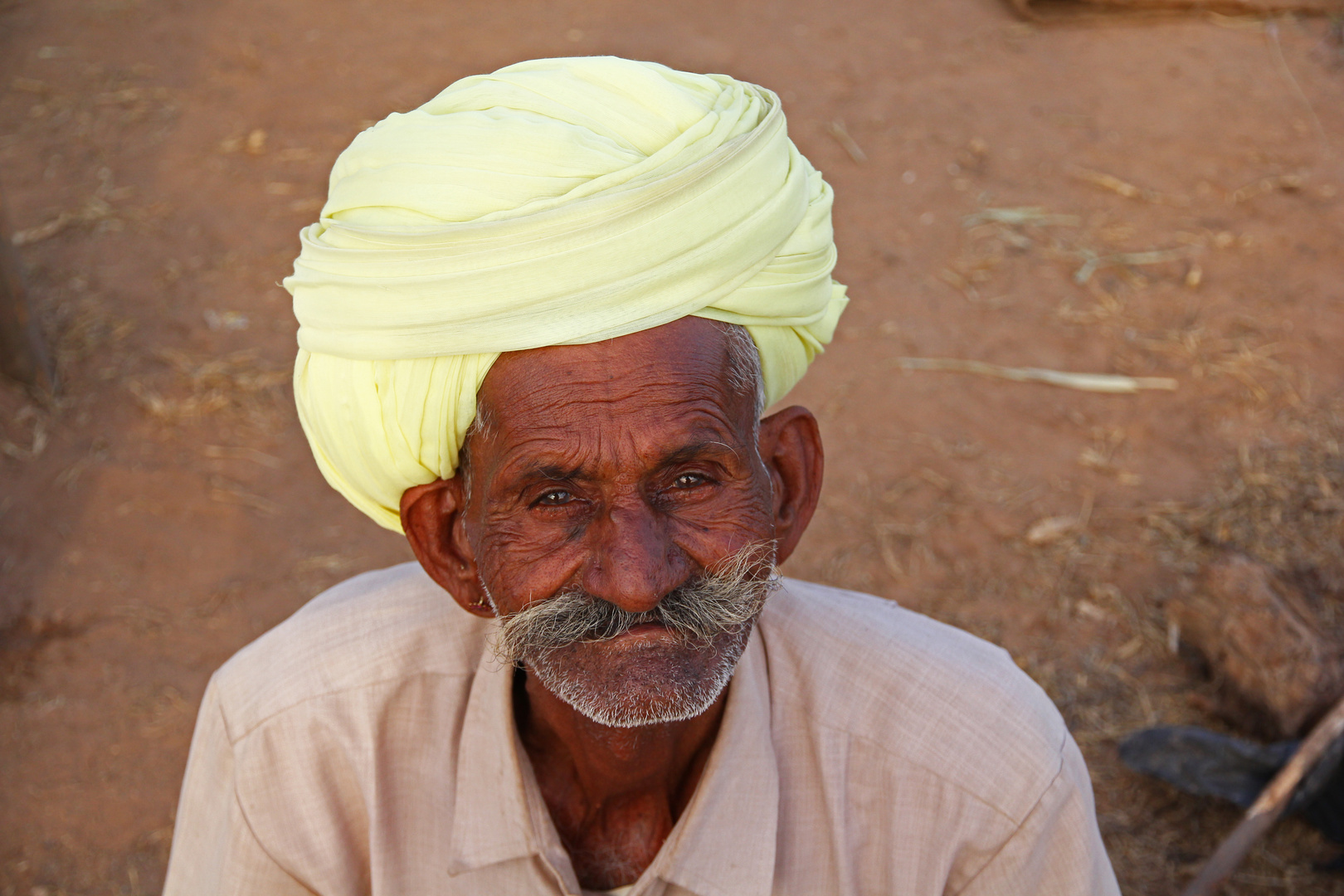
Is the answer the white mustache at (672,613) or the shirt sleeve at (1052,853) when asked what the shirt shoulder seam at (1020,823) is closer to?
the shirt sleeve at (1052,853)

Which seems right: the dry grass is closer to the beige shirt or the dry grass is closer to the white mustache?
the beige shirt

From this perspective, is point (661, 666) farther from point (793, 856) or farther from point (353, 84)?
point (353, 84)

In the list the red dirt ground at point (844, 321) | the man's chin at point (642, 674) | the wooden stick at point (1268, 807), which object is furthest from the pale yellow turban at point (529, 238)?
the red dirt ground at point (844, 321)

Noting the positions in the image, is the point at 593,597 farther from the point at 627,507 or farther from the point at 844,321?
the point at 844,321

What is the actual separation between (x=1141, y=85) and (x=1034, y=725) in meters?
6.04

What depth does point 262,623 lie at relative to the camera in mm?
4246

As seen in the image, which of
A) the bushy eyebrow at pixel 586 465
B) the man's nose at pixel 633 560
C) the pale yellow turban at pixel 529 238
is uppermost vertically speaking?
the pale yellow turban at pixel 529 238

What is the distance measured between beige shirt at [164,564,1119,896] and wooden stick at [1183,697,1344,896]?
126cm

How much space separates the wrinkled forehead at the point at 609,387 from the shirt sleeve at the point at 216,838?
0.93 meters

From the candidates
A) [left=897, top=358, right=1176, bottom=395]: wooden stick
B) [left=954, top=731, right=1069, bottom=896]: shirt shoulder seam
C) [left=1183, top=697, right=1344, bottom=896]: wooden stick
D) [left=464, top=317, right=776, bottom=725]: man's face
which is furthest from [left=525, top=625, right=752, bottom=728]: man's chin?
[left=897, top=358, right=1176, bottom=395]: wooden stick

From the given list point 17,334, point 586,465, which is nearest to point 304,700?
point 586,465

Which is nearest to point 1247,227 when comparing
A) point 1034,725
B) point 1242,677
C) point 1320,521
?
point 1320,521

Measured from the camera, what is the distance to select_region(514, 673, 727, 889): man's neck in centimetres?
213

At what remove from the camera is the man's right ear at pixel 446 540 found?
2.01 metres
